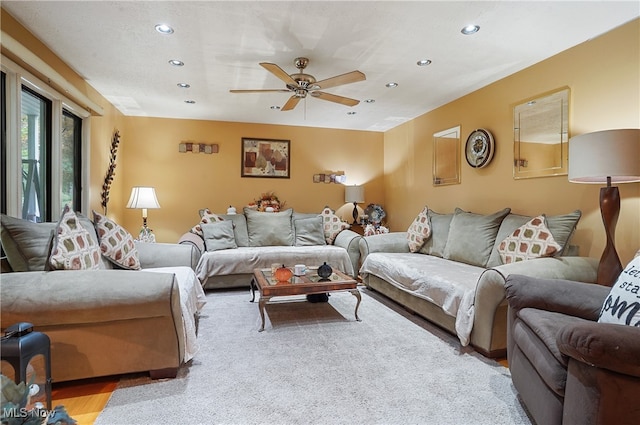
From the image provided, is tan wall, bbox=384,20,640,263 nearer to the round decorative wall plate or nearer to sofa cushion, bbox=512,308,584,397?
the round decorative wall plate

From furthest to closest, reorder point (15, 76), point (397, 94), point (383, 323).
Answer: point (397, 94)
point (383, 323)
point (15, 76)

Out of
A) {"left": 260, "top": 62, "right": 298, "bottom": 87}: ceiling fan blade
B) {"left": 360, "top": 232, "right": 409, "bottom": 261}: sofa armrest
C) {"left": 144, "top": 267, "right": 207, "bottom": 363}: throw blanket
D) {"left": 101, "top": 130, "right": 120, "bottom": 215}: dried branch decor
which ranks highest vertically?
{"left": 260, "top": 62, "right": 298, "bottom": 87}: ceiling fan blade

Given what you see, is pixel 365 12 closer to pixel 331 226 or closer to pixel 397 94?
pixel 397 94

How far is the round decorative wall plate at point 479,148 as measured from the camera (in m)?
3.63

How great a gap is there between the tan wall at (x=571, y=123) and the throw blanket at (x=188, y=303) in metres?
3.08

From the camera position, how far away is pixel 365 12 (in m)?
2.27

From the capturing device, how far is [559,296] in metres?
1.70

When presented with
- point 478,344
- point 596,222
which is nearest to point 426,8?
point 596,222

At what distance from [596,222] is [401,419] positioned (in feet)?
7.36

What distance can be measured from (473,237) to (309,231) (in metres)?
2.23

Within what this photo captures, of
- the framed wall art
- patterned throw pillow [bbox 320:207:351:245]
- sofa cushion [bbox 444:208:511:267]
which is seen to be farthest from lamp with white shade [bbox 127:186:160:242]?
sofa cushion [bbox 444:208:511:267]

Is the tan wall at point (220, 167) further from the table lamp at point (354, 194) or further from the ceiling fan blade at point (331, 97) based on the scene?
the ceiling fan blade at point (331, 97)

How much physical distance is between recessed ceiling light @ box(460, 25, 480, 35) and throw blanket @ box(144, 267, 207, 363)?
2.75m

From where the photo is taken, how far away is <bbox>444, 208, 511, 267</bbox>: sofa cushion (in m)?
3.18
